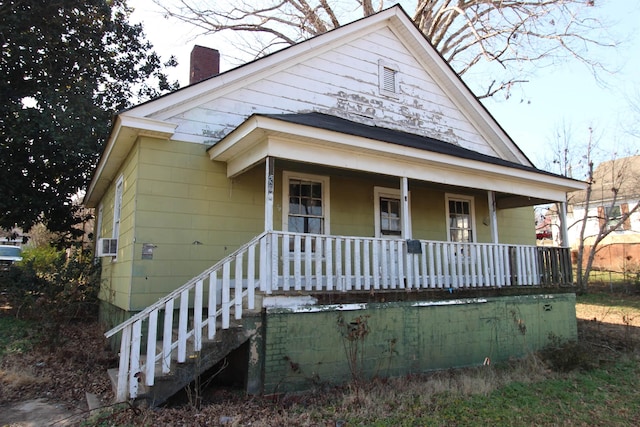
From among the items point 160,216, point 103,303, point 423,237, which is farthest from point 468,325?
point 103,303

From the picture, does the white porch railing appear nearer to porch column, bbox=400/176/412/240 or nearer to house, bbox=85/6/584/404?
house, bbox=85/6/584/404

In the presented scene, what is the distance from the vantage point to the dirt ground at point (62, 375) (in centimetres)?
535

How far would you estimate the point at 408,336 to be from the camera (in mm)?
7332

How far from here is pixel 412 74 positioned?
11.1 metres

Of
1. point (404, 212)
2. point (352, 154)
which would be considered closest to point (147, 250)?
point (352, 154)

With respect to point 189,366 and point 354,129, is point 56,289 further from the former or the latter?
point 354,129

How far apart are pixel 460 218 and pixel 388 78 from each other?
13.2 ft

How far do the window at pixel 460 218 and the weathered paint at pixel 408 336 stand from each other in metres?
2.40

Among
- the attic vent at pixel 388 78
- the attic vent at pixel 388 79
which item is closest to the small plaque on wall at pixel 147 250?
the attic vent at pixel 388 78

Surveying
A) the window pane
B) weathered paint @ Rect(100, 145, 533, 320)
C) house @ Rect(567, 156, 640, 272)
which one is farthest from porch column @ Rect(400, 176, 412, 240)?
house @ Rect(567, 156, 640, 272)

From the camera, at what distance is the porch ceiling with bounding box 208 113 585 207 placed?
652 cm

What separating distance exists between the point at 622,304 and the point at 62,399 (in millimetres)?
18390

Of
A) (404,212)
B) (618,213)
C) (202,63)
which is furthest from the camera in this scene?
(618,213)

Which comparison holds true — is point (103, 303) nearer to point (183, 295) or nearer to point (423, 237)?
point (183, 295)
